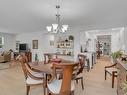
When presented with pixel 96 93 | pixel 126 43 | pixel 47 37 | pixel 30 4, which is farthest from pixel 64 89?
pixel 47 37

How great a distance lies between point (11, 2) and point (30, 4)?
46cm

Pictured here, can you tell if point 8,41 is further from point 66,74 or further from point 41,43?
point 66,74

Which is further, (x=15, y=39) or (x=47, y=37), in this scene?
(x=15, y=39)

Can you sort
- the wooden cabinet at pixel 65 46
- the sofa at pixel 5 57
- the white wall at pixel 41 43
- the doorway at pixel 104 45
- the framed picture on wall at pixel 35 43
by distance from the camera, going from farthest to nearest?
the doorway at pixel 104 45, the framed picture on wall at pixel 35 43, the sofa at pixel 5 57, the white wall at pixel 41 43, the wooden cabinet at pixel 65 46

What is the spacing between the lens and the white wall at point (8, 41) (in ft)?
35.0

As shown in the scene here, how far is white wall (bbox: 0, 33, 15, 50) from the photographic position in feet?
35.0

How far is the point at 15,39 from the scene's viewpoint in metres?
10.9

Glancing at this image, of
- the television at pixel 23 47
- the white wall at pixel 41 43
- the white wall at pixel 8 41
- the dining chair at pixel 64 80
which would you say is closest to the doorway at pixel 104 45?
the white wall at pixel 41 43

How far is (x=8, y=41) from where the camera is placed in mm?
10859

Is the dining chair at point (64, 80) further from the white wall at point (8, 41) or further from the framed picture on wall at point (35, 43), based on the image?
the white wall at point (8, 41)

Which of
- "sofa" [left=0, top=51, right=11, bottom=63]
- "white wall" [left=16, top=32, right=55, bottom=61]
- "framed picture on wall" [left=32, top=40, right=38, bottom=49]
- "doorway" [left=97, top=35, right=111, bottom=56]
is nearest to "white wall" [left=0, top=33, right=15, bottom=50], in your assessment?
"sofa" [left=0, top=51, right=11, bottom=63]

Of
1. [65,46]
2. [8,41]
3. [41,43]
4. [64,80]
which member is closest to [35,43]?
[41,43]

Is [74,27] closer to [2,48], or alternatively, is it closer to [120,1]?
[120,1]

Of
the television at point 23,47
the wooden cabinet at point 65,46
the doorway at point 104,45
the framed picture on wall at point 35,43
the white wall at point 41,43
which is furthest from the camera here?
the doorway at point 104,45
